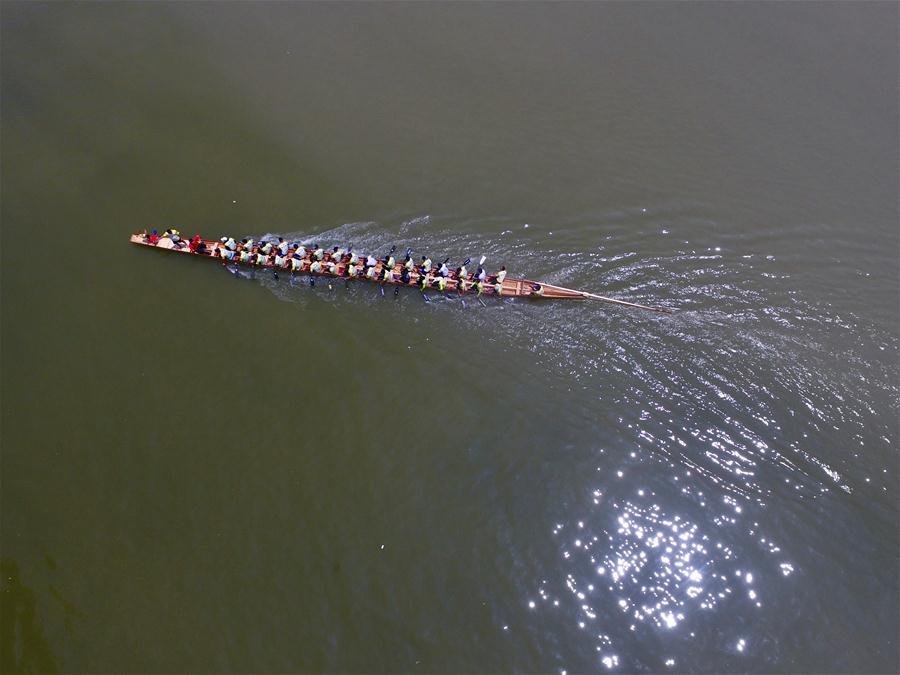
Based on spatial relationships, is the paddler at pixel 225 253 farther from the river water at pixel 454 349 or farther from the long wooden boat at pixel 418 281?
the river water at pixel 454 349

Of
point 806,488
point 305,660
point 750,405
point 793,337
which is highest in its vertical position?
point 793,337

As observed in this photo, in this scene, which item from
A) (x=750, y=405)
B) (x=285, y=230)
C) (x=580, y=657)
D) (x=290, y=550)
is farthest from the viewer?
(x=285, y=230)

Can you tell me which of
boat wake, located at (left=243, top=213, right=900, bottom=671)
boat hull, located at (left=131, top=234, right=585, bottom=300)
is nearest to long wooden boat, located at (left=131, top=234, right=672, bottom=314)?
boat hull, located at (left=131, top=234, right=585, bottom=300)

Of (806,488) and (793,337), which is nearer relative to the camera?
(806,488)

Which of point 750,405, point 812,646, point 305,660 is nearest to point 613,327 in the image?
point 750,405

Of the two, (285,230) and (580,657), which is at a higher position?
(285,230)

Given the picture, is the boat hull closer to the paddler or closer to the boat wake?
the paddler

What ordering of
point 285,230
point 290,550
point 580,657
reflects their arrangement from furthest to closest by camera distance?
point 285,230 → point 290,550 → point 580,657

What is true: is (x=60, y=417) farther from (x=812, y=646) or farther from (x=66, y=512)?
(x=812, y=646)
